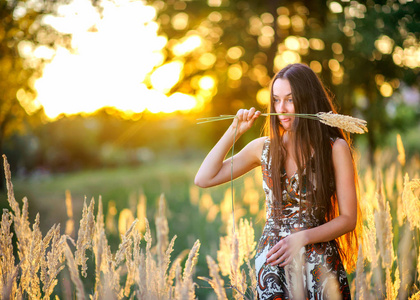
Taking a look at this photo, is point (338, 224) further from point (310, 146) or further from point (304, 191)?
point (310, 146)

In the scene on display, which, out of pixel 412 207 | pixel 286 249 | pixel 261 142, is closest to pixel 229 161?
pixel 261 142

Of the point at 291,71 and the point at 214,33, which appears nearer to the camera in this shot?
the point at 291,71

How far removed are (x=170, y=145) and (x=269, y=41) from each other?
1578 cm

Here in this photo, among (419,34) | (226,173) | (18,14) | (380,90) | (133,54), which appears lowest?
(226,173)

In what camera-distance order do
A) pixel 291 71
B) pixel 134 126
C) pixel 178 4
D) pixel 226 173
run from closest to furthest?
pixel 291 71 < pixel 226 173 < pixel 178 4 < pixel 134 126

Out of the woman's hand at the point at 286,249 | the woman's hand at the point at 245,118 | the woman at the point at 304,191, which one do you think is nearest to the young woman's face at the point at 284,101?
the woman at the point at 304,191

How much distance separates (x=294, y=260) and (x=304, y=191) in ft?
1.04

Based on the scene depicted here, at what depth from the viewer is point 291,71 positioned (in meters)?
1.99

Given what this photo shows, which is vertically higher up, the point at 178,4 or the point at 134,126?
the point at 178,4

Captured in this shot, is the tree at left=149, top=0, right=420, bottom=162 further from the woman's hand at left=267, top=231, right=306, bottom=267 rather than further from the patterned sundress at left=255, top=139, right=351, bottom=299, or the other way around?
the woman's hand at left=267, top=231, right=306, bottom=267

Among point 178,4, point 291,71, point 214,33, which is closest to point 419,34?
point 214,33

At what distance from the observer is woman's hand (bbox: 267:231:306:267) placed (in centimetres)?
169

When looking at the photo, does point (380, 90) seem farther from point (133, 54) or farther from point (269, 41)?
point (133, 54)

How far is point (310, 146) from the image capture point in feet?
6.34
